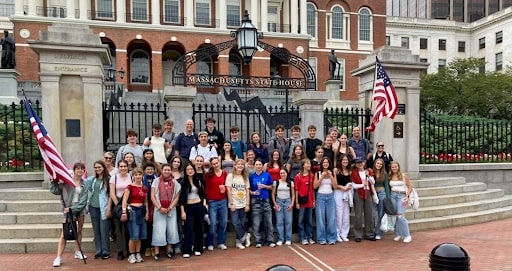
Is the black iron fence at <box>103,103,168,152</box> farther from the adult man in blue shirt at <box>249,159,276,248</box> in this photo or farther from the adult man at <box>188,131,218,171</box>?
the adult man in blue shirt at <box>249,159,276,248</box>

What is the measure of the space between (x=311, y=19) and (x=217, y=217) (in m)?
41.2

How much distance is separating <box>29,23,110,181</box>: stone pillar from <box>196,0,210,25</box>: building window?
3267 centimetres

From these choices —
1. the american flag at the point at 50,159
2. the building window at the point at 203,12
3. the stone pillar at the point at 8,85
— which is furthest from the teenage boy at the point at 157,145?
the building window at the point at 203,12

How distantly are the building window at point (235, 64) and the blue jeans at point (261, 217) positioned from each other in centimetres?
3460

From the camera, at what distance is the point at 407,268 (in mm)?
6691

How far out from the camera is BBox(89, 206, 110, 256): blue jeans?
7203mm

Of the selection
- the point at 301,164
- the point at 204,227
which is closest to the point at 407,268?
the point at 301,164

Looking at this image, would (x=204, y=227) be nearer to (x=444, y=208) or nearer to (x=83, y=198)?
(x=83, y=198)

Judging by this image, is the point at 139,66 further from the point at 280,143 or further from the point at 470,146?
the point at 280,143

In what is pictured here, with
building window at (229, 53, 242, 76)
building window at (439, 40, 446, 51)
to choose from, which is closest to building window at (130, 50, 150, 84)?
building window at (229, 53, 242, 76)

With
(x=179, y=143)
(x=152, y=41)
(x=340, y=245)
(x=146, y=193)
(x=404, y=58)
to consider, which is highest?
(x=152, y=41)

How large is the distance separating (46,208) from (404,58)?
9.17 m

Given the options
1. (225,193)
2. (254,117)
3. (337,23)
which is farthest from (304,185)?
(337,23)

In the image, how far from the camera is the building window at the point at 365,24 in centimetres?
4773
